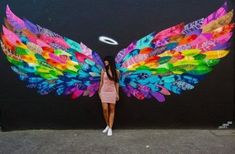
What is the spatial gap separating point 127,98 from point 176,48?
4.51 ft

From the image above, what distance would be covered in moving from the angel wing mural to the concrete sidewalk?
2.51ft

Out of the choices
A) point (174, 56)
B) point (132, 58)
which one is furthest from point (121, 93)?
point (174, 56)

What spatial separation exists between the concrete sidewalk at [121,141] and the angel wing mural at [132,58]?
0.76 meters

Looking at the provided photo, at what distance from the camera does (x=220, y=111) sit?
22.0 ft

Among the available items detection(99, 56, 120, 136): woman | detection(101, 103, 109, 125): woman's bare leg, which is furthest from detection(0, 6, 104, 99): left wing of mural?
detection(101, 103, 109, 125): woman's bare leg

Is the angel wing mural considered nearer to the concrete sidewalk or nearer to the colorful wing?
the colorful wing

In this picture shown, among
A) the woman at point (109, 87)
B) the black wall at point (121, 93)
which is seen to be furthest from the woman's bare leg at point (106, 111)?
the black wall at point (121, 93)

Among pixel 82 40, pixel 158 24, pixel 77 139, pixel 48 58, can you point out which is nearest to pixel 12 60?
pixel 48 58

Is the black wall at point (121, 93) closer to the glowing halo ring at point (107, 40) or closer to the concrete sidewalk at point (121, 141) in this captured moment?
the glowing halo ring at point (107, 40)

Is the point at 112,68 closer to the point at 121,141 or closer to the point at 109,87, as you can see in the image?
the point at 109,87

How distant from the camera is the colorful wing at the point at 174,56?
254 inches

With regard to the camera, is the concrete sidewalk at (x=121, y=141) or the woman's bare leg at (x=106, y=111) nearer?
the concrete sidewalk at (x=121, y=141)

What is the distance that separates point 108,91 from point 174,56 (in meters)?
1.46

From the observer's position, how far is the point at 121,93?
6676 millimetres
